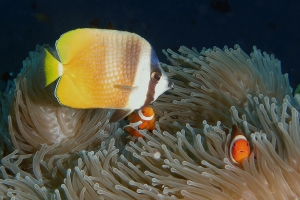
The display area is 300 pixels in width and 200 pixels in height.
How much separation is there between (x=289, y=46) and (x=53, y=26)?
15.0ft

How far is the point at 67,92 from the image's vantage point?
1.58 meters

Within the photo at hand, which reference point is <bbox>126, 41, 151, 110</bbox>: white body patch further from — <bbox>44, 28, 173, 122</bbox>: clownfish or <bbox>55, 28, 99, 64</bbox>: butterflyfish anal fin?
<bbox>55, 28, 99, 64</bbox>: butterflyfish anal fin

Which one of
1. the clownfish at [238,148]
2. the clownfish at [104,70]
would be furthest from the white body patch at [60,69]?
the clownfish at [238,148]

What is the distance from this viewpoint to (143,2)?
6.63 m

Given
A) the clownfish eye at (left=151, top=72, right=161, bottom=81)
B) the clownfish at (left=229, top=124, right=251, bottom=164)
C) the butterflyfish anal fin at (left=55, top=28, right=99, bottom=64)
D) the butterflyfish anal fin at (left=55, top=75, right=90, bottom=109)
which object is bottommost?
the clownfish at (left=229, top=124, right=251, bottom=164)

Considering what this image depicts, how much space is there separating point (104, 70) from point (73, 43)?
0.66ft

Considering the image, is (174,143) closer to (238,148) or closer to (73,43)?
(238,148)

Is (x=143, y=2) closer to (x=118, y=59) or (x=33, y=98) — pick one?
(x=33, y=98)

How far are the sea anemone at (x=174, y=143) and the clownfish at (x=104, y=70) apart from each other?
409mm

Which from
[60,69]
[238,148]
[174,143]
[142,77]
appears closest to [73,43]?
[60,69]

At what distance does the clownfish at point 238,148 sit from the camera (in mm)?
1665

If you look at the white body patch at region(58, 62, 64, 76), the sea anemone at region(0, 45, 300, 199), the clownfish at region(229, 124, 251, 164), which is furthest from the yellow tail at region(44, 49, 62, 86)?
the clownfish at region(229, 124, 251, 164)

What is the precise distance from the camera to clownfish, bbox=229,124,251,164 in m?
1.67

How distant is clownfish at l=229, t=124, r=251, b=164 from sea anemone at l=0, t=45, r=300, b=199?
0.03 metres
